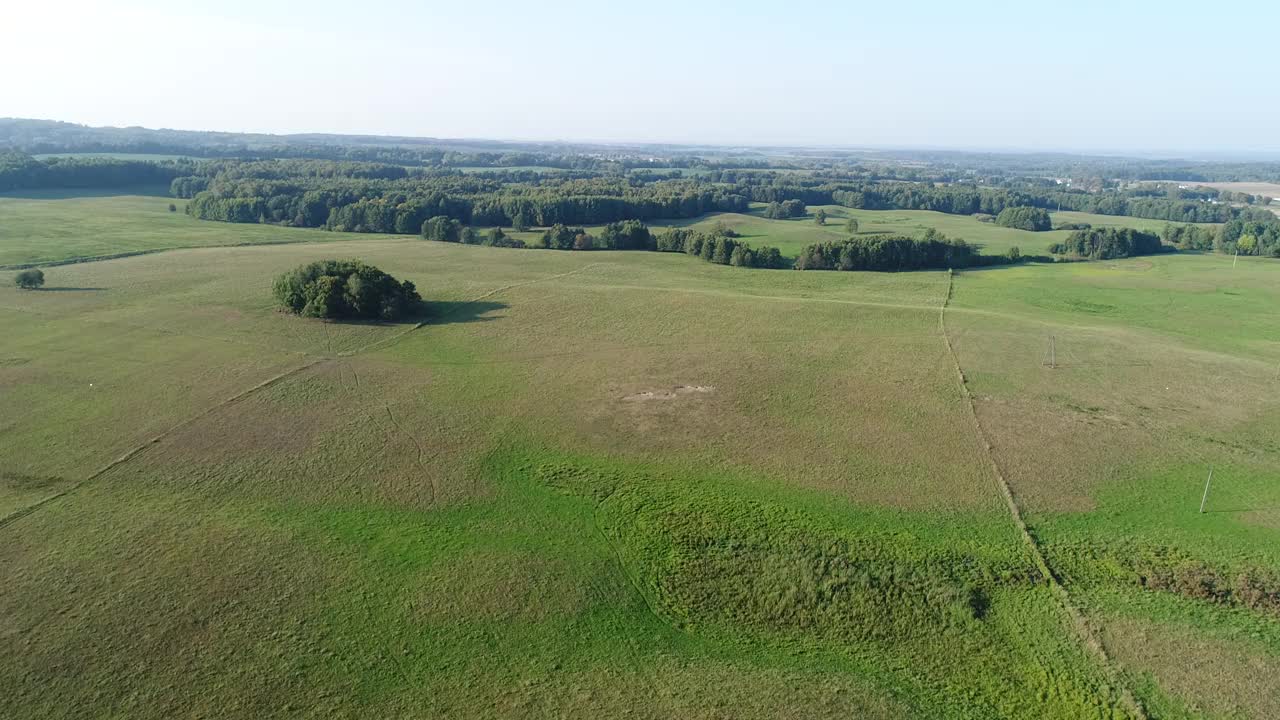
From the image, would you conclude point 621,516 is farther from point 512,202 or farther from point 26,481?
point 512,202

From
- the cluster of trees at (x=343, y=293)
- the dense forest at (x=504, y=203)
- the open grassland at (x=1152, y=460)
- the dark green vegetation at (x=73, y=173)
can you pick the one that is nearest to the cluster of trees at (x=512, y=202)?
the dense forest at (x=504, y=203)

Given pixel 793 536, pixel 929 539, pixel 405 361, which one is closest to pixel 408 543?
pixel 793 536

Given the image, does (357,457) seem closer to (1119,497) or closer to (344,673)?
(344,673)

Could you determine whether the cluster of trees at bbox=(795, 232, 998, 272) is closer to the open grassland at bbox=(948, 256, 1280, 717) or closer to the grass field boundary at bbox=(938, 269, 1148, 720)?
the open grassland at bbox=(948, 256, 1280, 717)

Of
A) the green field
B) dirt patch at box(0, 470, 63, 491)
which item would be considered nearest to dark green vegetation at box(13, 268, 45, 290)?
the green field

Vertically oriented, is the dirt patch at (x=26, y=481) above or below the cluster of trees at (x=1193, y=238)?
below

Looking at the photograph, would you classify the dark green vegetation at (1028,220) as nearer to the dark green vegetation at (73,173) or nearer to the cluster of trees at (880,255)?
the cluster of trees at (880,255)
